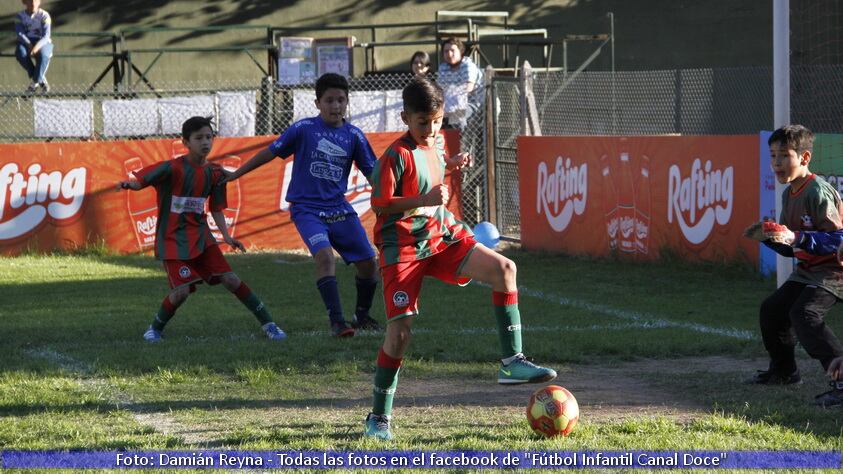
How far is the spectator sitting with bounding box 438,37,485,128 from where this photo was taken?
51.8 ft

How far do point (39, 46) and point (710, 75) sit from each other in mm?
10421

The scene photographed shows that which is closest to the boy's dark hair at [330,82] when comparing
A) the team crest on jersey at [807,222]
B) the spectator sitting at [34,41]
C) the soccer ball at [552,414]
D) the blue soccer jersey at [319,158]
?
the blue soccer jersey at [319,158]

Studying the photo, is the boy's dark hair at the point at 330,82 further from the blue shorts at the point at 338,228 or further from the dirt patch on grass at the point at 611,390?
the dirt patch on grass at the point at 611,390

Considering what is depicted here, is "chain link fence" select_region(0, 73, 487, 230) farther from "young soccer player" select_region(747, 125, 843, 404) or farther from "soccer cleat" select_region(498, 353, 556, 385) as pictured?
"soccer cleat" select_region(498, 353, 556, 385)

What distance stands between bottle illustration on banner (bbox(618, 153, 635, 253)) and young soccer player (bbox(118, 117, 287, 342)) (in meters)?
5.91

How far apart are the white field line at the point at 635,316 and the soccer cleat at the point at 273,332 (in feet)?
6.56

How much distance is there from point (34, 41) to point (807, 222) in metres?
14.2

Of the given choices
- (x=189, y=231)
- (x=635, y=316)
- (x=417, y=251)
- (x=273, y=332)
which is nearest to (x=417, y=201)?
(x=417, y=251)

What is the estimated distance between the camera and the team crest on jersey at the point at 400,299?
5.46 m

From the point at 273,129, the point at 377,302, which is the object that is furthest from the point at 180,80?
the point at 377,302

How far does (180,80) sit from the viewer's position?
2281 centimetres

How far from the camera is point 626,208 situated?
44.0 ft

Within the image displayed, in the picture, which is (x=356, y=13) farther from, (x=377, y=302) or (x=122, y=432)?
(x=122, y=432)

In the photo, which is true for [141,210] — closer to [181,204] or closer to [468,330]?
[181,204]
